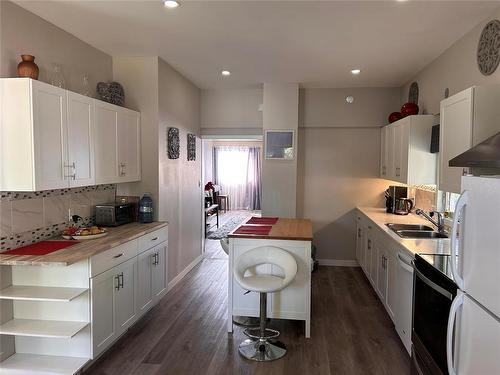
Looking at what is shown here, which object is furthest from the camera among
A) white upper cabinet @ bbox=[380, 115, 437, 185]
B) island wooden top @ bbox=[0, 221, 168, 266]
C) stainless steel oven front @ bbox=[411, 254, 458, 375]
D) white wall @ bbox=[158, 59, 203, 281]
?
white wall @ bbox=[158, 59, 203, 281]

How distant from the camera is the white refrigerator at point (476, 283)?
4.76 ft

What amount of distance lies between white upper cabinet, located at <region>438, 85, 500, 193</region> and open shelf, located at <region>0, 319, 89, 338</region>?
3.04 metres

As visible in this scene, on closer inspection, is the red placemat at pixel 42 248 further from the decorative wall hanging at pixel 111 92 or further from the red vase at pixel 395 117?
the red vase at pixel 395 117

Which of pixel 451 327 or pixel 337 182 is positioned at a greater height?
pixel 337 182

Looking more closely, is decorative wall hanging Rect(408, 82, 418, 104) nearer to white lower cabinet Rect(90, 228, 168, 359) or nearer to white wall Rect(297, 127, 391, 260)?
white wall Rect(297, 127, 391, 260)

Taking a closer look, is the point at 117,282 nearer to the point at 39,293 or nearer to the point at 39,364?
the point at 39,293

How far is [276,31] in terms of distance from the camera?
126 inches

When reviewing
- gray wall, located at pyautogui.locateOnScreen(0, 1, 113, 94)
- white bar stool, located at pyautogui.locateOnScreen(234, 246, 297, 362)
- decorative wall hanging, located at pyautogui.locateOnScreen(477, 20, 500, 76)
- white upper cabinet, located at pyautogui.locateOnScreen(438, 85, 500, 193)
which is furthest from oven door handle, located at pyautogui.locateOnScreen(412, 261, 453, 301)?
gray wall, located at pyautogui.locateOnScreen(0, 1, 113, 94)

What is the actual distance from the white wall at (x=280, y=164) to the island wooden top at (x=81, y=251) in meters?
2.13

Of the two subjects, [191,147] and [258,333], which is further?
[191,147]

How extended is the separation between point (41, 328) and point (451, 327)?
8.67 feet

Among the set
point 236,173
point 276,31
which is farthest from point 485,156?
point 236,173

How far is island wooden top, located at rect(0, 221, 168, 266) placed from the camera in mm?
2413

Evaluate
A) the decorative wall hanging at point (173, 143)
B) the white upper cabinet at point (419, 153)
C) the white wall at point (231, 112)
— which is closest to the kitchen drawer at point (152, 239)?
the decorative wall hanging at point (173, 143)
